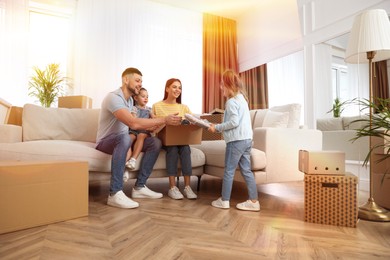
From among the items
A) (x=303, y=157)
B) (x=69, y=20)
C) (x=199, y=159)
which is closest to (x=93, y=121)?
(x=199, y=159)

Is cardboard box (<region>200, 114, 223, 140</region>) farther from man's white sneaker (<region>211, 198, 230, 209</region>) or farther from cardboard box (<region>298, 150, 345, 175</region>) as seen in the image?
cardboard box (<region>298, 150, 345, 175</region>)

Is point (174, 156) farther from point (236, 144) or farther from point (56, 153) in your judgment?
point (56, 153)

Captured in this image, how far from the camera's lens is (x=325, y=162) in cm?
165

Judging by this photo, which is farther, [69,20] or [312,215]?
[69,20]

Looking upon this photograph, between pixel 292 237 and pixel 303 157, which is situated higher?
pixel 303 157

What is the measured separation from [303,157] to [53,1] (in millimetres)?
4898

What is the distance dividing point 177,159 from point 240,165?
544mm

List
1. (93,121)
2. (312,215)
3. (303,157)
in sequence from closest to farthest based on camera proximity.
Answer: (312,215), (303,157), (93,121)

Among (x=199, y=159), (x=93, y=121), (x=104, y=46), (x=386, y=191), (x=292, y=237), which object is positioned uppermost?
(x=104, y=46)

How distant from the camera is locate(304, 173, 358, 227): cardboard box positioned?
1.58 meters

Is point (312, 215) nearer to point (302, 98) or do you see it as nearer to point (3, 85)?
point (302, 98)

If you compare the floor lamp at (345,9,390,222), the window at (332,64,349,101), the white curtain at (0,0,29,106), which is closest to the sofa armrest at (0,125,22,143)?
the white curtain at (0,0,29,106)

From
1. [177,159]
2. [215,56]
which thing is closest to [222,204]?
[177,159]

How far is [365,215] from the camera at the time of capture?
1749mm
